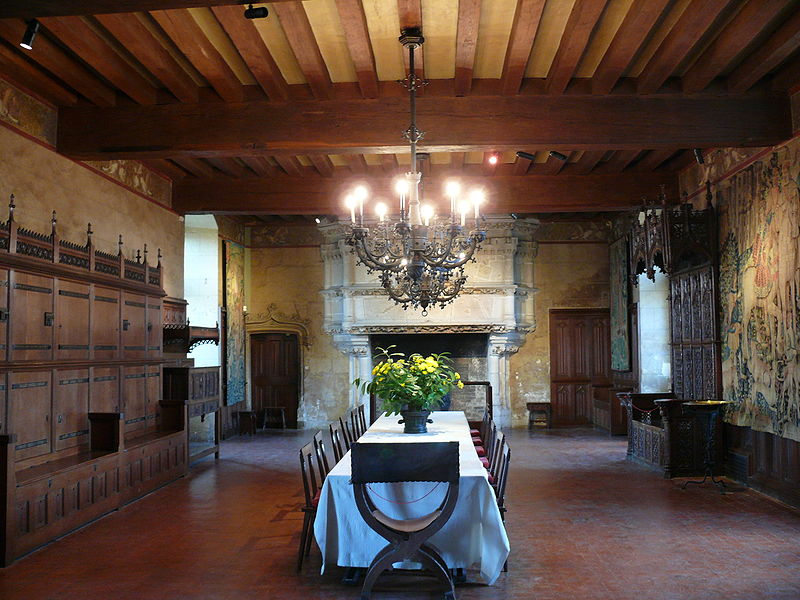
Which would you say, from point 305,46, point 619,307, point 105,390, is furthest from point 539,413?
point 305,46

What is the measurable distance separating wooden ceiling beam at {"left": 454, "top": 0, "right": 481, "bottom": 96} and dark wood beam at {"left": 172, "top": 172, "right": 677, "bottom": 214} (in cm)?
350

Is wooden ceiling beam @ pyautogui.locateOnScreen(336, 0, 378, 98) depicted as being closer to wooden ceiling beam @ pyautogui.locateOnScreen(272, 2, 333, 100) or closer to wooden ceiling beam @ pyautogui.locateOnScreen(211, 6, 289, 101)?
wooden ceiling beam @ pyautogui.locateOnScreen(272, 2, 333, 100)

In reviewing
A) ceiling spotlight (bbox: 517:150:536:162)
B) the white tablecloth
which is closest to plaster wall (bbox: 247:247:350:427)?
ceiling spotlight (bbox: 517:150:536:162)

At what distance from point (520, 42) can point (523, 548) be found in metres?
4.08

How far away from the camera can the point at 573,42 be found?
5781 millimetres

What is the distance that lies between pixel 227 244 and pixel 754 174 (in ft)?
29.6

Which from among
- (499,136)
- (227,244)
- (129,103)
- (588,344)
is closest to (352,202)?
(499,136)

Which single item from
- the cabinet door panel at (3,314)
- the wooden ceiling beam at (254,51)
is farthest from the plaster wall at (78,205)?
the wooden ceiling beam at (254,51)

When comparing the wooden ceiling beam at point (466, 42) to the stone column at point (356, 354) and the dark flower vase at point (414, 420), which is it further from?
the stone column at point (356, 354)

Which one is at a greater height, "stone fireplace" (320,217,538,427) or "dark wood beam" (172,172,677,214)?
"dark wood beam" (172,172,677,214)

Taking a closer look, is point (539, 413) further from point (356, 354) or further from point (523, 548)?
point (523, 548)

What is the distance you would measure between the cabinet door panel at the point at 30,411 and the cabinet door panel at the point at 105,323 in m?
0.94

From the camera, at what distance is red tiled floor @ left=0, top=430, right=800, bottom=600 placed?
4.55 metres

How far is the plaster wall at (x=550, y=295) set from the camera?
45.9 feet
